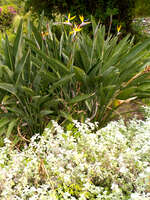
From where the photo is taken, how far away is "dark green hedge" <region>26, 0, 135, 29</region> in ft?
14.7

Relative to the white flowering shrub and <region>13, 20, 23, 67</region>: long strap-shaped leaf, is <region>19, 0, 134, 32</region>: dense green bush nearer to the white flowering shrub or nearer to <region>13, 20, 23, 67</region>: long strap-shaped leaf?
<region>13, 20, 23, 67</region>: long strap-shaped leaf

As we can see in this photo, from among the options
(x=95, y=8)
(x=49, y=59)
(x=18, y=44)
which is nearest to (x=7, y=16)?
(x=95, y=8)

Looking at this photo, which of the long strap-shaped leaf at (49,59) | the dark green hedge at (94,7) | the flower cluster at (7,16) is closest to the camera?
the long strap-shaped leaf at (49,59)

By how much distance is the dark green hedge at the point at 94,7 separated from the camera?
449 cm

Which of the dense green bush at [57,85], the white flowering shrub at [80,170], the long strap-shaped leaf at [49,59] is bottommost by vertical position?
the white flowering shrub at [80,170]

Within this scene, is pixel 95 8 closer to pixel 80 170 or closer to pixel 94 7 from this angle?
pixel 94 7

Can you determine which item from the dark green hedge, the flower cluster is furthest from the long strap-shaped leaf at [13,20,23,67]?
the flower cluster

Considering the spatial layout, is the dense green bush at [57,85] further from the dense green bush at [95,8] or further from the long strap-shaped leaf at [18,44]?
the dense green bush at [95,8]

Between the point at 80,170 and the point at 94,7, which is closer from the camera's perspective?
the point at 80,170

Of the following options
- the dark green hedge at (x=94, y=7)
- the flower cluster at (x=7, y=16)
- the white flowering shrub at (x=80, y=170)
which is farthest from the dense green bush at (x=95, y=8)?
the flower cluster at (x=7, y=16)

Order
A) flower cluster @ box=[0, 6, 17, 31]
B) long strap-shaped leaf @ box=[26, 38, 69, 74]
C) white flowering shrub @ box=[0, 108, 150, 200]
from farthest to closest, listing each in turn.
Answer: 1. flower cluster @ box=[0, 6, 17, 31]
2. long strap-shaped leaf @ box=[26, 38, 69, 74]
3. white flowering shrub @ box=[0, 108, 150, 200]

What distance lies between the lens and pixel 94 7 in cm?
463

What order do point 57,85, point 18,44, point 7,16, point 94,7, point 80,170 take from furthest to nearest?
point 7,16
point 94,7
point 18,44
point 57,85
point 80,170

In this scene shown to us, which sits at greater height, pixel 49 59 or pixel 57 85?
pixel 49 59
